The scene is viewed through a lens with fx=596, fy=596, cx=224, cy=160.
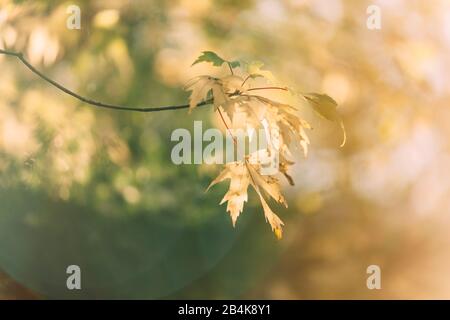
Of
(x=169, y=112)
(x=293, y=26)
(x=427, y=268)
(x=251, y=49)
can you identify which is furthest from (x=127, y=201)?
(x=427, y=268)

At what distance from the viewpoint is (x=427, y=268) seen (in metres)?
1.66

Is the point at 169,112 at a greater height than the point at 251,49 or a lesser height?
lesser

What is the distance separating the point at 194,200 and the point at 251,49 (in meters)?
0.45

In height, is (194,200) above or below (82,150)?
below

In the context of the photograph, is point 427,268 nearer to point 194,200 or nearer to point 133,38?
point 194,200

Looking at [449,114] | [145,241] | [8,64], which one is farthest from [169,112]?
[449,114]

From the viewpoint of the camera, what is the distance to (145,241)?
1.64 meters

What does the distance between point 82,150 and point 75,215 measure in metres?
0.18

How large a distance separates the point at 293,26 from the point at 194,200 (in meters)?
0.55

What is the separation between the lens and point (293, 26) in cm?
164
